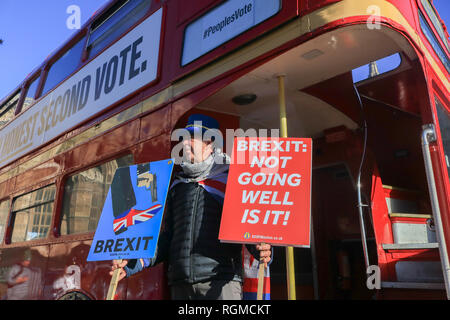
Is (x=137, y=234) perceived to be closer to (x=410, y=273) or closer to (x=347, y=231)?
(x=410, y=273)

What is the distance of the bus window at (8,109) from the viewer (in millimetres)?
6106

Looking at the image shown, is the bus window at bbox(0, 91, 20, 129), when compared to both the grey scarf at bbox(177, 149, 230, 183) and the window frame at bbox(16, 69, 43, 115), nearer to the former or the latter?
the window frame at bbox(16, 69, 43, 115)

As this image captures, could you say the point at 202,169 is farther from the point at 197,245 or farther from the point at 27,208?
the point at 27,208

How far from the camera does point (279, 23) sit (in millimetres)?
2074

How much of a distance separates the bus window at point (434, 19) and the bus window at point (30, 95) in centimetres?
498

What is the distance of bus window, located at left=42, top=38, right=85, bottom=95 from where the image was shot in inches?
171

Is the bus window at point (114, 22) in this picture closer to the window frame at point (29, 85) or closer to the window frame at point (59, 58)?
the window frame at point (59, 58)

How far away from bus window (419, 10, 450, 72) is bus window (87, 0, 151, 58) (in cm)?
230

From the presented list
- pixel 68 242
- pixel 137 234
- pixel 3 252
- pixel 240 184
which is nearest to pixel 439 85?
pixel 240 184

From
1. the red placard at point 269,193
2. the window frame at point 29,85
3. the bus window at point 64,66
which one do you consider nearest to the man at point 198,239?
the red placard at point 269,193

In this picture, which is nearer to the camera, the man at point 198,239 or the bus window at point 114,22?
the man at point 198,239

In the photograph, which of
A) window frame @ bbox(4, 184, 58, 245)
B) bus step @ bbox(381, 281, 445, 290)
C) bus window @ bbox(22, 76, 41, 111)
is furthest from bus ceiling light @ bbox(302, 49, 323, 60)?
bus window @ bbox(22, 76, 41, 111)

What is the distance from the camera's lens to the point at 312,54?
7.04 feet

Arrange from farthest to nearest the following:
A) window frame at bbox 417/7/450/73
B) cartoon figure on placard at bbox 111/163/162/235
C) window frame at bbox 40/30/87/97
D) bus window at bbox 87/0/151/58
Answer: window frame at bbox 40/30/87/97, bus window at bbox 87/0/151/58, window frame at bbox 417/7/450/73, cartoon figure on placard at bbox 111/163/162/235
